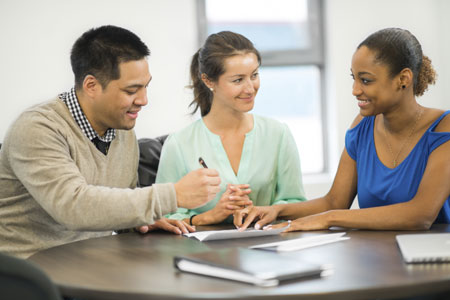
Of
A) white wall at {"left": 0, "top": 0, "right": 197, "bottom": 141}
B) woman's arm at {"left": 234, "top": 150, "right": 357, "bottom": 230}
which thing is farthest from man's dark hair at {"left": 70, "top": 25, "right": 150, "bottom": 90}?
white wall at {"left": 0, "top": 0, "right": 197, "bottom": 141}

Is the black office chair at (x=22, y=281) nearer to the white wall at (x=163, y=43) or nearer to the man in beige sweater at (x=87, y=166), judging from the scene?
the man in beige sweater at (x=87, y=166)

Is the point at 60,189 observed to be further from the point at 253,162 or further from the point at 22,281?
the point at 253,162

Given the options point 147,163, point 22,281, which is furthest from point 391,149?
point 22,281

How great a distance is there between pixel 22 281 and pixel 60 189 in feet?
2.69

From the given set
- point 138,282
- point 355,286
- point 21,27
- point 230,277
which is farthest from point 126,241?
point 21,27

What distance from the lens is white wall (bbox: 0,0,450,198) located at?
372cm

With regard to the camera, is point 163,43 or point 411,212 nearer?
point 411,212

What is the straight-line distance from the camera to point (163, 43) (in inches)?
157

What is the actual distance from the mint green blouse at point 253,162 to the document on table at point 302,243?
2.54 ft

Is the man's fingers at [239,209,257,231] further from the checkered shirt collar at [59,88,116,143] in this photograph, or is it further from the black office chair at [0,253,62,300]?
the black office chair at [0,253,62,300]

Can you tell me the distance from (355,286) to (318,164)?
351 centimetres

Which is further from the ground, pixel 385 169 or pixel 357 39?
pixel 357 39

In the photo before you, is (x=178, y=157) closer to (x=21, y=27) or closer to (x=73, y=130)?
(x=73, y=130)

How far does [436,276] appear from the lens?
1192 millimetres
